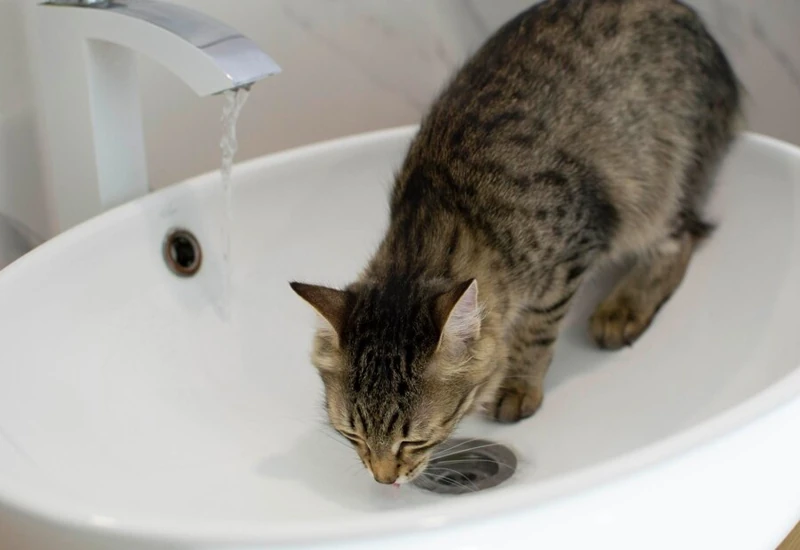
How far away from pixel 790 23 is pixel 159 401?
1135 mm

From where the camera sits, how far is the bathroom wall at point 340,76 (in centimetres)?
111

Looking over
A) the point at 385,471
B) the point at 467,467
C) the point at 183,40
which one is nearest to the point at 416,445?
the point at 385,471

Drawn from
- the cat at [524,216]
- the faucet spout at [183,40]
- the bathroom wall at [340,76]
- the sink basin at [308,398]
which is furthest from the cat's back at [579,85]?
the faucet spout at [183,40]

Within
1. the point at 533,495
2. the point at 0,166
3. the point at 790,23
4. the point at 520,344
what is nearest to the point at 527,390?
the point at 520,344

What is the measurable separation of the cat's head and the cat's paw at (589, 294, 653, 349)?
0.28 metres

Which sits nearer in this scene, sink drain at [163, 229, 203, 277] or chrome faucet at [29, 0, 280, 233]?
chrome faucet at [29, 0, 280, 233]

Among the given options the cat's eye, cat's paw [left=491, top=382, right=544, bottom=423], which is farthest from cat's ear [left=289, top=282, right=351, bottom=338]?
cat's paw [left=491, top=382, right=544, bottom=423]

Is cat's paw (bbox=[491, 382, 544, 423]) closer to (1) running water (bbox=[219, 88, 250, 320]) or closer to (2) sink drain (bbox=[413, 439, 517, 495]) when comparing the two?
(2) sink drain (bbox=[413, 439, 517, 495])

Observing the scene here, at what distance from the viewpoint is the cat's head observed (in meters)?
0.80

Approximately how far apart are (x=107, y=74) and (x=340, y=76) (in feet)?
1.69

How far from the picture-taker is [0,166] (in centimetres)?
94

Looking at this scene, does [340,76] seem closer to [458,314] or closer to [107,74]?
[107,74]

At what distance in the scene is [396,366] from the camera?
796mm

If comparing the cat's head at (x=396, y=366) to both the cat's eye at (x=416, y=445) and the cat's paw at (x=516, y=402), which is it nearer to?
the cat's eye at (x=416, y=445)
